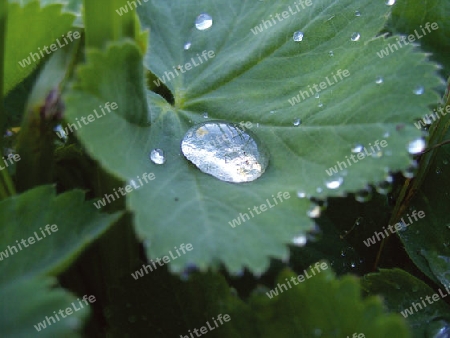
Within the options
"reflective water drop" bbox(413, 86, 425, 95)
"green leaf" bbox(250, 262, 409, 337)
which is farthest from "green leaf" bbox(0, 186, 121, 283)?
"reflective water drop" bbox(413, 86, 425, 95)

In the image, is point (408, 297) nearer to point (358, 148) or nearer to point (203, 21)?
point (358, 148)

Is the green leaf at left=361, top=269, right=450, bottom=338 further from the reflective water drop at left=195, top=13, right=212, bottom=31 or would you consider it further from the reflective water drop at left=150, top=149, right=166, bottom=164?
the reflective water drop at left=195, top=13, right=212, bottom=31

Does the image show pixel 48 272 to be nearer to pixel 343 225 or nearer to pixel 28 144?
pixel 28 144

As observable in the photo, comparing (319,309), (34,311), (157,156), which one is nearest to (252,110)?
(157,156)

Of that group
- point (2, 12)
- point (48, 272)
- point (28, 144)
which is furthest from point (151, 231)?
point (2, 12)

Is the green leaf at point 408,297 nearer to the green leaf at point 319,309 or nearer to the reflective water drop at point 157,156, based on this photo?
the green leaf at point 319,309

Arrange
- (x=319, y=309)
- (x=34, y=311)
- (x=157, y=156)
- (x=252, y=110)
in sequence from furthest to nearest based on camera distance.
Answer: (x=252, y=110), (x=157, y=156), (x=319, y=309), (x=34, y=311)

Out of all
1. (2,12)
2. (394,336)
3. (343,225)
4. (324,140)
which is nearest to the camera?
(394,336)
